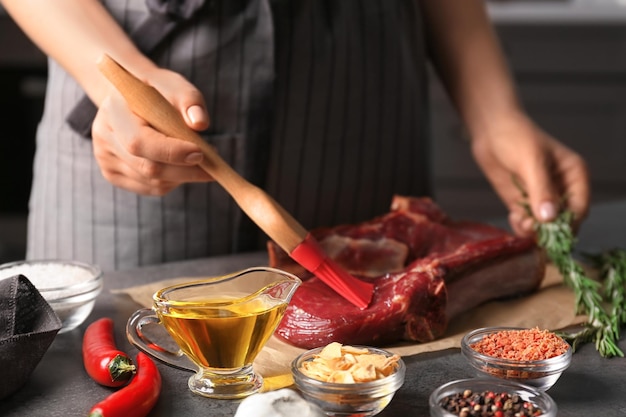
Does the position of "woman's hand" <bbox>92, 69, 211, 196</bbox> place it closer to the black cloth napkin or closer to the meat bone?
the meat bone

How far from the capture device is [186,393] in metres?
1.21

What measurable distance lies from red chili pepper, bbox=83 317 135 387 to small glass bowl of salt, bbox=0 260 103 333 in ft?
0.28

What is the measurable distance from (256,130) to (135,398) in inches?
34.4

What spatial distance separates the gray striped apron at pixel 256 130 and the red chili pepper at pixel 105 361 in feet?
1.92

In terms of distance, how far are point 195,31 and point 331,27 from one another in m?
0.31

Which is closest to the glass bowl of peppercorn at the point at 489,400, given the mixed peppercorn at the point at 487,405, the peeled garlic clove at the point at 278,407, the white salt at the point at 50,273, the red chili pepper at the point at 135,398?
the mixed peppercorn at the point at 487,405

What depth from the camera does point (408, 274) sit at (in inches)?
58.4

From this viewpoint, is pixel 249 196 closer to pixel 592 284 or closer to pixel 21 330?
pixel 21 330

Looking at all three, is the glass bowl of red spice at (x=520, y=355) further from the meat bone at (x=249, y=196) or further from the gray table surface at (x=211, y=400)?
the meat bone at (x=249, y=196)

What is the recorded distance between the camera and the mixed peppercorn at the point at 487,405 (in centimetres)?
106

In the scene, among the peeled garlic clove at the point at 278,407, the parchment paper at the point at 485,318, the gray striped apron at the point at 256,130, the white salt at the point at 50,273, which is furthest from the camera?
the gray striped apron at the point at 256,130

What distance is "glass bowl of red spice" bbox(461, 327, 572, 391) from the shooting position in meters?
1.20

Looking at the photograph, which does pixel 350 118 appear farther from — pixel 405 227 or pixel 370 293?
pixel 370 293

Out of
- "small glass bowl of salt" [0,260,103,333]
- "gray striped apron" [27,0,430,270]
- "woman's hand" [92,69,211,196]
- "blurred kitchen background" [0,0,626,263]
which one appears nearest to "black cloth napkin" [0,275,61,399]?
"small glass bowl of salt" [0,260,103,333]
